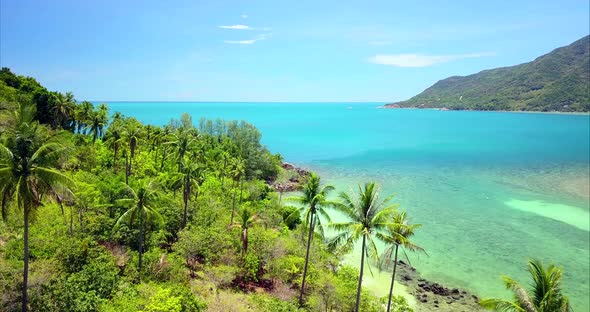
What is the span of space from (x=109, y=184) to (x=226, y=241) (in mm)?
15611

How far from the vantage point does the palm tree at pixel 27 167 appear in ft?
58.2

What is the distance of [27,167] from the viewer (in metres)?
18.0

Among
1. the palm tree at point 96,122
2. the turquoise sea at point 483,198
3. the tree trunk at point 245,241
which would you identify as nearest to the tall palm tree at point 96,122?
the palm tree at point 96,122


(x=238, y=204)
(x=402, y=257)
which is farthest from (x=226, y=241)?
(x=402, y=257)

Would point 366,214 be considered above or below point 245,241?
above

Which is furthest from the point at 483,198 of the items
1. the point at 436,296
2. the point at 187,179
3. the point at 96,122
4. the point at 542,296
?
the point at 96,122

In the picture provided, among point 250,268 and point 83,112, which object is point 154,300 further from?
point 83,112

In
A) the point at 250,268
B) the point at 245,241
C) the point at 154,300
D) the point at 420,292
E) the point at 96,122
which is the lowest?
the point at 420,292

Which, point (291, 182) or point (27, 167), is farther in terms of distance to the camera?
point (291, 182)

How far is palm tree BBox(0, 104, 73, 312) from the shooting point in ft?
58.2

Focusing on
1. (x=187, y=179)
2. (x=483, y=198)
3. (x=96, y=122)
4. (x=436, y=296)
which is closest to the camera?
(x=436, y=296)

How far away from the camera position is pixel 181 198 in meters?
Answer: 44.1

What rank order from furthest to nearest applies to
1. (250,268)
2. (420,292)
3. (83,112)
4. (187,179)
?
1. (83,112)
2. (187,179)
3. (420,292)
4. (250,268)

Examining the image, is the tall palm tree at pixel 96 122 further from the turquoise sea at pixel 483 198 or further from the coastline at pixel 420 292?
the turquoise sea at pixel 483 198
